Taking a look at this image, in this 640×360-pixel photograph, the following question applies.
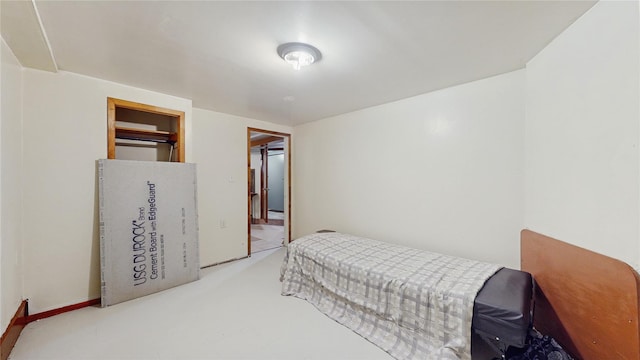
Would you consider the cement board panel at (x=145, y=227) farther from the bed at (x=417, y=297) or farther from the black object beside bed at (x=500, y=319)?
the black object beside bed at (x=500, y=319)

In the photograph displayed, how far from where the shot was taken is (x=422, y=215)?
2.83m

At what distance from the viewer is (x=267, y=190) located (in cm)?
709

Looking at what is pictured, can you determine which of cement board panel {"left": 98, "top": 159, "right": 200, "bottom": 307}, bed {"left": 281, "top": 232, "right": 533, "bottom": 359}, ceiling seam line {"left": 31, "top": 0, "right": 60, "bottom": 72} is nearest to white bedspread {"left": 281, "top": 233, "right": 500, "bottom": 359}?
bed {"left": 281, "top": 232, "right": 533, "bottom": 359}

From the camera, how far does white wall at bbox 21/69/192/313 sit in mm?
2133

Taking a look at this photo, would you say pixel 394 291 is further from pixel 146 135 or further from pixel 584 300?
pixel 146 135

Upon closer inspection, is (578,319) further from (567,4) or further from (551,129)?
(567,4)

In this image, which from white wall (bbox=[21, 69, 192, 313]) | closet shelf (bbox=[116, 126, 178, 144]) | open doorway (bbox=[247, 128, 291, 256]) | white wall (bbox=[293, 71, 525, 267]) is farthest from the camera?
open doorway (bbox=[247, 128, 291, 256])

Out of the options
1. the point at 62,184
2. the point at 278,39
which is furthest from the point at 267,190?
the point at 278,39

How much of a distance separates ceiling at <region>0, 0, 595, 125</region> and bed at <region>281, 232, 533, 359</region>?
1.71 m

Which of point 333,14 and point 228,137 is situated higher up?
point 333,14

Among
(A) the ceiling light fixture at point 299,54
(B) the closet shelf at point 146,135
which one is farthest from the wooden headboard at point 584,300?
(B) the closet shelf at point 146,135

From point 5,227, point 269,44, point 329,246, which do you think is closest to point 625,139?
point 269,44

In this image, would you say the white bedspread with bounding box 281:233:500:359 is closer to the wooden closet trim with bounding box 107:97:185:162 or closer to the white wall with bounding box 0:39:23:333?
the wooden closet trim with bounding box 107:97:185:162

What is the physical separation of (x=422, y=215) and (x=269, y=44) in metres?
2.33
